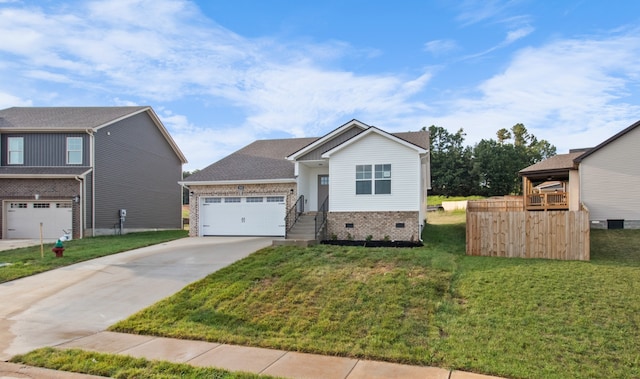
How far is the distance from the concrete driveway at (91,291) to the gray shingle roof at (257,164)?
515 cm

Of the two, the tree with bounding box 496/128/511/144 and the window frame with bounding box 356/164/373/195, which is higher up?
the tree with bounding box 496/128/511/144

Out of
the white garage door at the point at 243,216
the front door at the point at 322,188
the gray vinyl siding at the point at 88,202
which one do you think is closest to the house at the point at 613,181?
the front door at the point at 322,188

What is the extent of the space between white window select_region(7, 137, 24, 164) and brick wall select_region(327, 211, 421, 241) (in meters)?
17.6

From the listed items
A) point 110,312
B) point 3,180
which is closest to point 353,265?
point 110,312

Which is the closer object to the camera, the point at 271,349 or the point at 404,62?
the point at 271,349

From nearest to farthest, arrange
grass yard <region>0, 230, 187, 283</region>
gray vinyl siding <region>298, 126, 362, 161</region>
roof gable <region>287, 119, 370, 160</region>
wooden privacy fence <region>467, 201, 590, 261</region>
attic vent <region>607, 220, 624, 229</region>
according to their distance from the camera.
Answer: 1. grass yard <region>0, 230, 187, 283</region>
2. wooden privacy fence <region>467, 201, 590, 261</region>
3. roof gable <region>287, 119, 370, 160</region>
4. gray vinyl siding <region>298, 126, 362, 161</region>
5. attic vent <region>607, 220, 624, 229</region>

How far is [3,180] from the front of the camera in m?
21.0

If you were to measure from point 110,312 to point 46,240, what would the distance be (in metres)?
15.7

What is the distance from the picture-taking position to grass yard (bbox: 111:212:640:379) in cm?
602

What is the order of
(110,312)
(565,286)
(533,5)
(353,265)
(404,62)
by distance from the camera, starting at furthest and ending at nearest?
(404,62)
(533,5)
(353,265)
(565,286)
(110,312)

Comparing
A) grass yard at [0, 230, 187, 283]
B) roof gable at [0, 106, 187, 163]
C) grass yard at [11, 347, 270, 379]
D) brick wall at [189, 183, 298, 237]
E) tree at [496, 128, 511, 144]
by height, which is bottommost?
grass yard at [11, 347, 270, 379]

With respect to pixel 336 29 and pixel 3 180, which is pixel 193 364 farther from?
pixel 3 180

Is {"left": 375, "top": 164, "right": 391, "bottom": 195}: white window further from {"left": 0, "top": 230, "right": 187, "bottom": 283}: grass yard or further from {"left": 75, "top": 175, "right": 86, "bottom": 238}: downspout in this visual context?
{"left": 75, "top": 175, "right": 86, "bottom": 238}: downspout

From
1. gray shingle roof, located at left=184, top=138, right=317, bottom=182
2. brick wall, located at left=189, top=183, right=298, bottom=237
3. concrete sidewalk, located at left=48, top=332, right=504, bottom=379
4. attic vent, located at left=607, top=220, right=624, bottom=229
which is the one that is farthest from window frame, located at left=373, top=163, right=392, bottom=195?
attic vent, located at left=607, top=220, right=624, bottom=229
